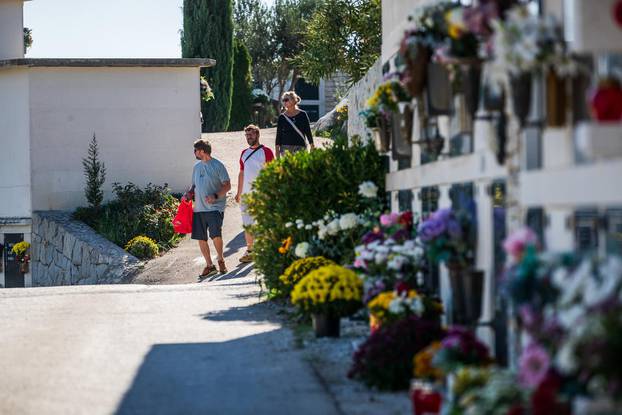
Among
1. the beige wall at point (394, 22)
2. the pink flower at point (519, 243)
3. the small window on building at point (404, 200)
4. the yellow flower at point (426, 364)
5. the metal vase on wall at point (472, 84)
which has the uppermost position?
the beige wall at point (394, 22)

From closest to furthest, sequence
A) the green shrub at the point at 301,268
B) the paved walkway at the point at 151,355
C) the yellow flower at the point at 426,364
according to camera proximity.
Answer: the yellow flower at the point at 426,364, the paved walkway at the point at 151,355, the green shrub at the point at 301,268

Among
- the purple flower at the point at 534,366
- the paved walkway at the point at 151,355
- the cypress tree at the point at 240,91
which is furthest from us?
the cypress tree at the point at 240,91

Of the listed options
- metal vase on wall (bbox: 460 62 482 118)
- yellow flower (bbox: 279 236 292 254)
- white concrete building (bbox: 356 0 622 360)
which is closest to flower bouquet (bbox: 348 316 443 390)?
white concrete building (bbox: 356 0 622 360)

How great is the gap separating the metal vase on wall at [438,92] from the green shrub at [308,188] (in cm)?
398

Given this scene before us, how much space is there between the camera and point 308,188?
39.1ft

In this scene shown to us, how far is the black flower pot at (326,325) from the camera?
959 cm

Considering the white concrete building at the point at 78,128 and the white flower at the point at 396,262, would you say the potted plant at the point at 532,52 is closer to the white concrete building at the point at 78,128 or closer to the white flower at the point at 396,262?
the white flower at the point at 396,262

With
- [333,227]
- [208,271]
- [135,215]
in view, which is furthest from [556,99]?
[135,215]

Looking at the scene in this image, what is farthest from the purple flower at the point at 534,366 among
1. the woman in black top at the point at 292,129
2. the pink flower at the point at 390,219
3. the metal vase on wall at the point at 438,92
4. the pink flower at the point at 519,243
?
the woman in black top at the point at 292,129

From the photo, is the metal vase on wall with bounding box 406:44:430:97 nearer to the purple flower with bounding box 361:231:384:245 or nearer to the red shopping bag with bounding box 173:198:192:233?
the purple flower with bounding box 361:231:384:245

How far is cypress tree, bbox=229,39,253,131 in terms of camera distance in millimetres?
42250

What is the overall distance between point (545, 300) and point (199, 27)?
33.1 m

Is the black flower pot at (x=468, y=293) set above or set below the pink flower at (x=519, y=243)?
below

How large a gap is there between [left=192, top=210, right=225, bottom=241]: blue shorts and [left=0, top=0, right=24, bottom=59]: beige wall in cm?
969
